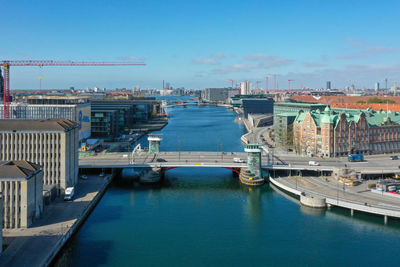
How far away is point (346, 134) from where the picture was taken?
3588 inches

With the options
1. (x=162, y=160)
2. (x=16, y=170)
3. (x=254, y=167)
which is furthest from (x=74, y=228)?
(x=254, y=167)

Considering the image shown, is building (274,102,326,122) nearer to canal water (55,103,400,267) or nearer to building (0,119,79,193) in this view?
canal water (55,103,400,267)

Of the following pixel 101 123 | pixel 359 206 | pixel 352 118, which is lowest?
pixel 359 206

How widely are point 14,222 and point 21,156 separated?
16146 mm

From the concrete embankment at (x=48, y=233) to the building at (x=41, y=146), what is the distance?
4.68m

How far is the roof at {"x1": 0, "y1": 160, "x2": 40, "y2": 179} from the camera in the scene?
158 ft

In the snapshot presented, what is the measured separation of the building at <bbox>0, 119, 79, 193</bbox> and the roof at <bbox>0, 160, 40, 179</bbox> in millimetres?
11161

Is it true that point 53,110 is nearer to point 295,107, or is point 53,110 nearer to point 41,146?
point 41,146

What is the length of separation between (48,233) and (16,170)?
872 cm

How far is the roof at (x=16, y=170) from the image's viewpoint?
48281mm

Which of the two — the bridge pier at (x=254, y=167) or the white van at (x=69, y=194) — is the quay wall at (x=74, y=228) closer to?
the white van at (x=69, y=194)

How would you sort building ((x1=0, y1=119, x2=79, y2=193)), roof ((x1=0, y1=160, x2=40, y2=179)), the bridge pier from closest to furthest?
roof ((x1=0, y1=160, x2=40, y2=179)) → building ((x1=0, y1=119, x2=79, y2=193)) → the bridge pier

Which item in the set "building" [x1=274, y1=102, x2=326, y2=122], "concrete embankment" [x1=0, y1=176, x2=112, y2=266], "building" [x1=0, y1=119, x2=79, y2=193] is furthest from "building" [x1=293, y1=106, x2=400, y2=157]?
"building" [x1=0, y1=119, x2=79, y2=193]

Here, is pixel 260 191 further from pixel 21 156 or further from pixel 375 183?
pixel 21 156
